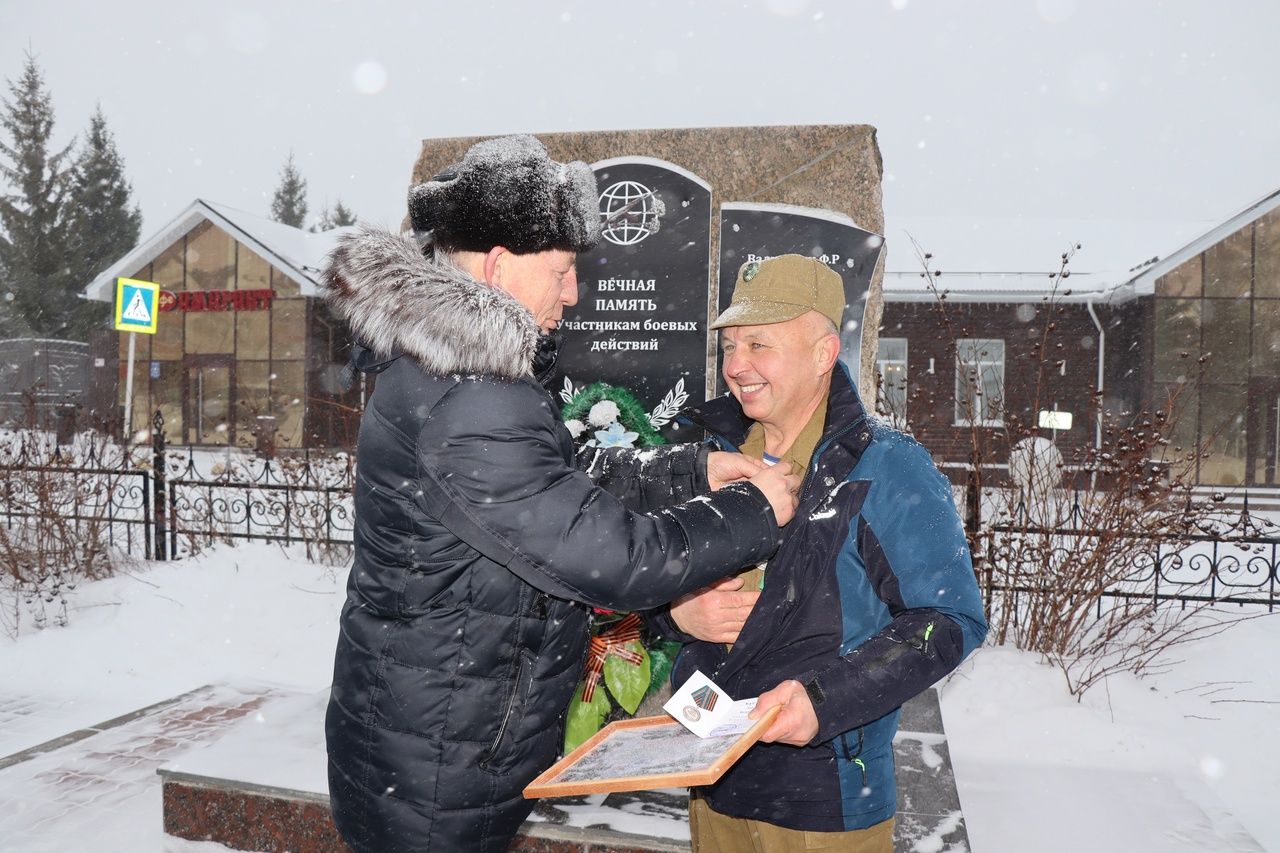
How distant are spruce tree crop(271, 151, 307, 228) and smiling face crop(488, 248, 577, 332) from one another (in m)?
49.5

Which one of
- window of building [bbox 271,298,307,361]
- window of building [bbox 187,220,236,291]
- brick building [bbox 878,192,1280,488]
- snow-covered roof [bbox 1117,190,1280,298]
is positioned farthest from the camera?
window of building [bbox 187,220,236,291]

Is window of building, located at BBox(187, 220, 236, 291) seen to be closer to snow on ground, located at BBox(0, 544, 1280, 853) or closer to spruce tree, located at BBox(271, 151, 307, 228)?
snow on ground, located at BBox(0, 544, 1280, 853)

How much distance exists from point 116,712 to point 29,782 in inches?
44.6

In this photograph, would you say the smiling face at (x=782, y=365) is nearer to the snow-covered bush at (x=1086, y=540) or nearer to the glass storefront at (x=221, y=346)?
the snow-covered bush at (x=1086, y=540)

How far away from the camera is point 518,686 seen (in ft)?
5.54

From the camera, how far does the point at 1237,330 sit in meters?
17.9

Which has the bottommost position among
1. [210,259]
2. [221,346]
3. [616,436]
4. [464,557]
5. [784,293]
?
[464,557]

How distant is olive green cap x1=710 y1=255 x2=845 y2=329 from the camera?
198 centimetres

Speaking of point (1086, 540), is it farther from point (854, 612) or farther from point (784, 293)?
point (784, 293)

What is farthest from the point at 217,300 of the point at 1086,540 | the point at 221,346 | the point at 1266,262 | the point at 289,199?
the point at 289,199

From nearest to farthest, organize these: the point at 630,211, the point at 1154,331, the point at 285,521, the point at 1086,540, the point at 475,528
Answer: the point at 475,528
the point at 630,211
the point at 1086,540
the point at 285,521
the point at 1154,331

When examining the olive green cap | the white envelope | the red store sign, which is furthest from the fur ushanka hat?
the red store sign

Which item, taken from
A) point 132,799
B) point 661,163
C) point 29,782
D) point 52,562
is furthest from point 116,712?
point 661,163

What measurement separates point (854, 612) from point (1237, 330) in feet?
66.6
